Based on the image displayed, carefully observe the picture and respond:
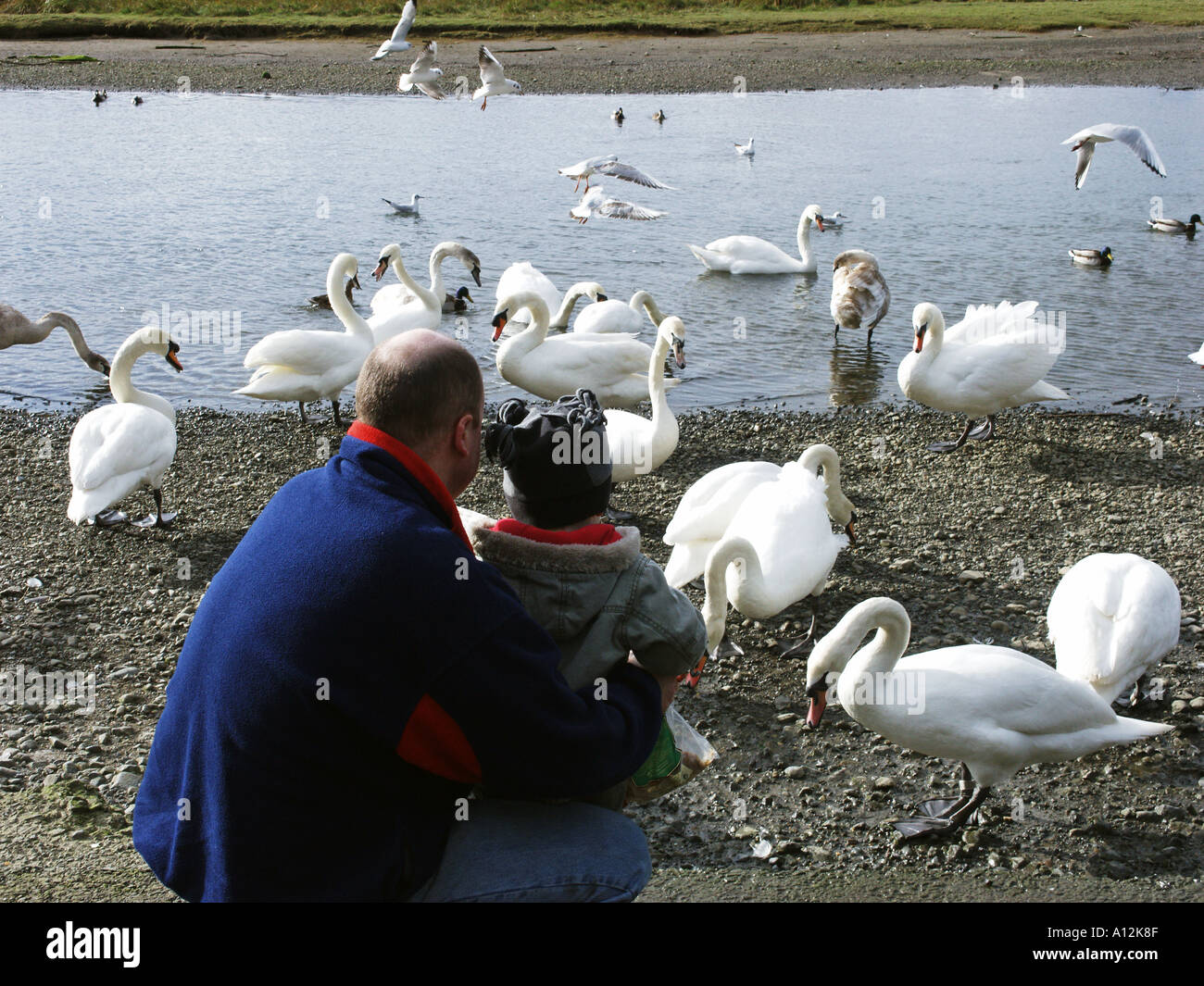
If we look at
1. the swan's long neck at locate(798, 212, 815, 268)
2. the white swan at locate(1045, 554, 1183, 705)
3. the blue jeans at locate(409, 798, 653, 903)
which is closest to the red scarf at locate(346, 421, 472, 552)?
the blue jeans at locate(409, 798, 653, 903)

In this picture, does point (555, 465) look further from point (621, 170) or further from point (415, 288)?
point (621, 170)

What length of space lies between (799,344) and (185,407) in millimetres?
6118

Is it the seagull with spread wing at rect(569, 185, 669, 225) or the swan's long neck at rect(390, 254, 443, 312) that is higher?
the seagull with spread wing at rect(569, 185, 669, 225)

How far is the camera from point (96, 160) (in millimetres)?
21609

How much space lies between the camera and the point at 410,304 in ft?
36.2

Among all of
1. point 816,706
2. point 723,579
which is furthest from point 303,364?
point 816,706

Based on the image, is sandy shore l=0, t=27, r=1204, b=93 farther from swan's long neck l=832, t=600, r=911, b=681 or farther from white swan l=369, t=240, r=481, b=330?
swan's long neck l=832, t=600, r=911, b=681

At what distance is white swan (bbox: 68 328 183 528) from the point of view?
22.9 feet

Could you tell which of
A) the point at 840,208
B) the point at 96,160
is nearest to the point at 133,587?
the point at 840,208

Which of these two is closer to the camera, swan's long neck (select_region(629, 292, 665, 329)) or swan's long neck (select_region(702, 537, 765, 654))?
swan's long neck (select_region(702, 537, 765, 654))

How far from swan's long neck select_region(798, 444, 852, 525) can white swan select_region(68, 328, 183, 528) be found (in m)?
4.10

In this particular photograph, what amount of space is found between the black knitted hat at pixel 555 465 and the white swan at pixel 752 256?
462 inches

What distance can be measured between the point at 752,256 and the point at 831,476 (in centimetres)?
822

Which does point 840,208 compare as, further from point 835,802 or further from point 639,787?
point 639,787
